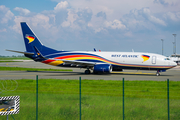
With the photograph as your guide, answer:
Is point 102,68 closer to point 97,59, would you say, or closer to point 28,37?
point 97,59

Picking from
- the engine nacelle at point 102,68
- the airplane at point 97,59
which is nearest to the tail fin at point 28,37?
the airplane at point 97,59

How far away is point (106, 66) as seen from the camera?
31734 millimetres

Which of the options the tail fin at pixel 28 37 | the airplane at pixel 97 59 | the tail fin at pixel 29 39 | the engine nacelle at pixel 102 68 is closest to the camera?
the engine nacelle at pixel 102 68

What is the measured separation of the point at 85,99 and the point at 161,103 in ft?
16.0

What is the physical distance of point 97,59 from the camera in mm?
34344

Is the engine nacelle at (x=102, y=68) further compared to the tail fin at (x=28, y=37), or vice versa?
the tail fin at (x=28, y=37)

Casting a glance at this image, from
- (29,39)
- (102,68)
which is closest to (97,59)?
(102,68)

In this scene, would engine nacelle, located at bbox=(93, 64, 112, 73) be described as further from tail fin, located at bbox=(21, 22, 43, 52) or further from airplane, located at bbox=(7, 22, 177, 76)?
tail fin, located at bbox=(21, 22, 43, 52)

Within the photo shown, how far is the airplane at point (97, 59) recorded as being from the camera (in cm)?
3148

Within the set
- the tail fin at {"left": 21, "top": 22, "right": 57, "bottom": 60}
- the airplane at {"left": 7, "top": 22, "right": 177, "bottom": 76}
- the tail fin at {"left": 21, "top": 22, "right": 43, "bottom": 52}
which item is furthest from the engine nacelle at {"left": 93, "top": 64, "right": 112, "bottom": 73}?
the tail fin at {"left": 21, "top": 22, "right": 43, "bottom": 52}

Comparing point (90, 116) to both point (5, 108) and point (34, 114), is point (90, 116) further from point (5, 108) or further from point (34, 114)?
point (5, 108)

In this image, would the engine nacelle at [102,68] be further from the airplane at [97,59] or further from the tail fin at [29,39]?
the tail fin at [29,39]

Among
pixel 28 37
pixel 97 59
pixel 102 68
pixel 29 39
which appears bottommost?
pixel 102 68

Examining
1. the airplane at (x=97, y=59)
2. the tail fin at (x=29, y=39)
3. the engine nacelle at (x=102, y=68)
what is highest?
the tail fin at (x=29, y=39)
